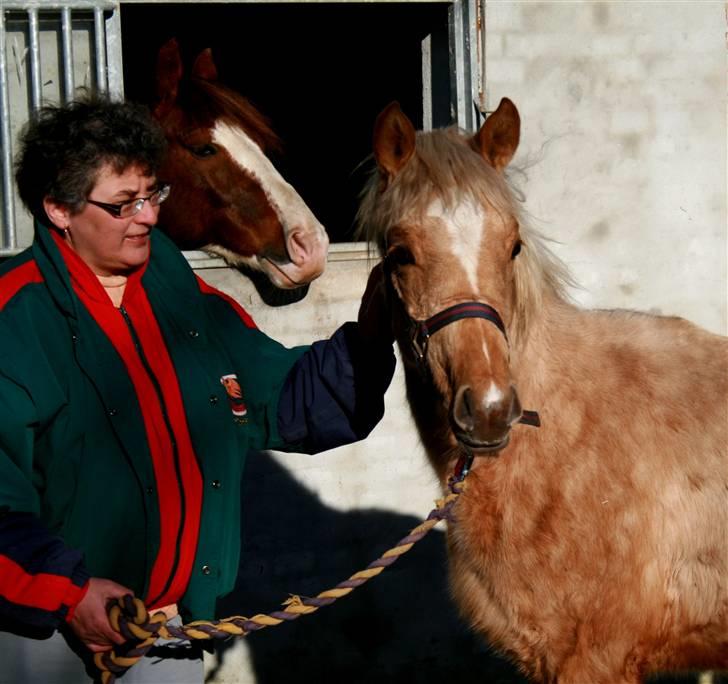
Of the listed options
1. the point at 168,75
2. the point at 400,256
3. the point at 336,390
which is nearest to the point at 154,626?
the point at 336,390

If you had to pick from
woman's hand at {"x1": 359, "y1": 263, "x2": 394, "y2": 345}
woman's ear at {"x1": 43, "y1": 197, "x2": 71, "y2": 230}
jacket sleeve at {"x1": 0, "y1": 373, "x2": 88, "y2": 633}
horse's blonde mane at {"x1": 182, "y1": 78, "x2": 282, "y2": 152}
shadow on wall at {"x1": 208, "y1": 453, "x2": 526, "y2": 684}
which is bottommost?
shadow on wall at {"x1": 208, "y1": 453, "x2": 526, "y2": 684}

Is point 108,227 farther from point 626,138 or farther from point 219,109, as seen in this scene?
point 626,138

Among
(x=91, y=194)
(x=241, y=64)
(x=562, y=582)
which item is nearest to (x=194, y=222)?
(x=91, y=194)

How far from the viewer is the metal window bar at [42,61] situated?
3.64 meters

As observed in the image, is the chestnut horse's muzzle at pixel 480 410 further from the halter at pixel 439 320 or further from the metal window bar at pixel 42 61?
the metal window bar at pixel 42 61

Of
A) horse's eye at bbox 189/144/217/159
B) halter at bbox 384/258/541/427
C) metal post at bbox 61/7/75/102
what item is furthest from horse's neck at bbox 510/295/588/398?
metal post at bbox 61/7/75/102

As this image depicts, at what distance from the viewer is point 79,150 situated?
2.19 metres

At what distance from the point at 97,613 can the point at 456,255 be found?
3.77 feet

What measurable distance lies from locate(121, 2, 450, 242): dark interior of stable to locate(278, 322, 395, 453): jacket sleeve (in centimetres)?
225

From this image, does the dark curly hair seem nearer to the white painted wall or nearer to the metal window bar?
the metal window bar

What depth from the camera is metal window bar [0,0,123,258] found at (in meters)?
3.64

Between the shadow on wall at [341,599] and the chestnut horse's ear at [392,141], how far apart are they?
1.96 m

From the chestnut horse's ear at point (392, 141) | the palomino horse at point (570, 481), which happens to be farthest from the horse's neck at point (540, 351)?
the chestnut horse's ear at point (392, 141)

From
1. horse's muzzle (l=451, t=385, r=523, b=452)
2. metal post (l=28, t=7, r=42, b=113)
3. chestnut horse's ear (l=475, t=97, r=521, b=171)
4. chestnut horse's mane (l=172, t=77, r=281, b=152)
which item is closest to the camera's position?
horse's muzzle (l=451, t=385, r=523, b=452)
